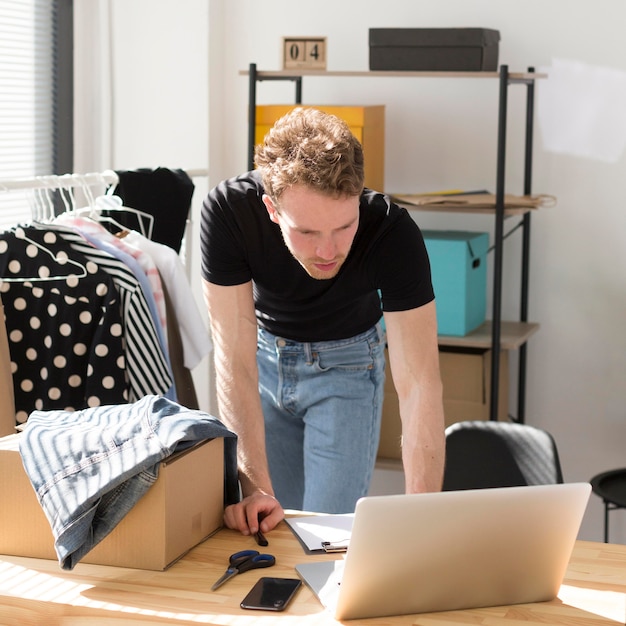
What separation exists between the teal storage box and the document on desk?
153 centimetres

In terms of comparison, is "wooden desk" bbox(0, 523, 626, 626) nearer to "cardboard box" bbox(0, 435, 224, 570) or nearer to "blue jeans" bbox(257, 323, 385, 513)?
"cardboard box" bbox(0, 435, 224, 570)

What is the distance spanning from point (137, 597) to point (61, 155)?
8.03 ft

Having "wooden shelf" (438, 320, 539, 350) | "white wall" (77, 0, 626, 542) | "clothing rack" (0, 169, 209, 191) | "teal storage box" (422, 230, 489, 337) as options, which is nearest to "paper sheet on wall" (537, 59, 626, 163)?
"white wall" (77, 0, 626, 542)

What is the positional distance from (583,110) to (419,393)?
1772mm

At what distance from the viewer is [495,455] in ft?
7.32

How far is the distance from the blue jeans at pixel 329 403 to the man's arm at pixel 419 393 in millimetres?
269

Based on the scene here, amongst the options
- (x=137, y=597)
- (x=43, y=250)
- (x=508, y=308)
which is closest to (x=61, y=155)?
(x=43, y=250)

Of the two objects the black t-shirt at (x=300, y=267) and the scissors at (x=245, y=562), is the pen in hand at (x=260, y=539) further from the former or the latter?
the black t-shirt at (x=300, y=267)

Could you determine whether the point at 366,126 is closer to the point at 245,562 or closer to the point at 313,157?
the point at 313,157

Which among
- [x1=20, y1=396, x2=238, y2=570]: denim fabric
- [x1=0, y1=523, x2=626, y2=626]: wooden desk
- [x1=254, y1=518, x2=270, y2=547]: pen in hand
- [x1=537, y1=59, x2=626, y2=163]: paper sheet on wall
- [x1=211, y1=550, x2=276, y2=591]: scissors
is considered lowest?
[x1=0, y1=523, x2=626, y2=626]: wooden desk

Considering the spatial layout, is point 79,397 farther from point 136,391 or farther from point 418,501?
point 418,501

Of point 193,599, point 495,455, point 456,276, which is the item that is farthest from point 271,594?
point 456,276

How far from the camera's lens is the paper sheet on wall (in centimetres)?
324

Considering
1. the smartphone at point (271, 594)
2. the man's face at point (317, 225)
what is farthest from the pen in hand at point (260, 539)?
the man's face at point (317, 225)
